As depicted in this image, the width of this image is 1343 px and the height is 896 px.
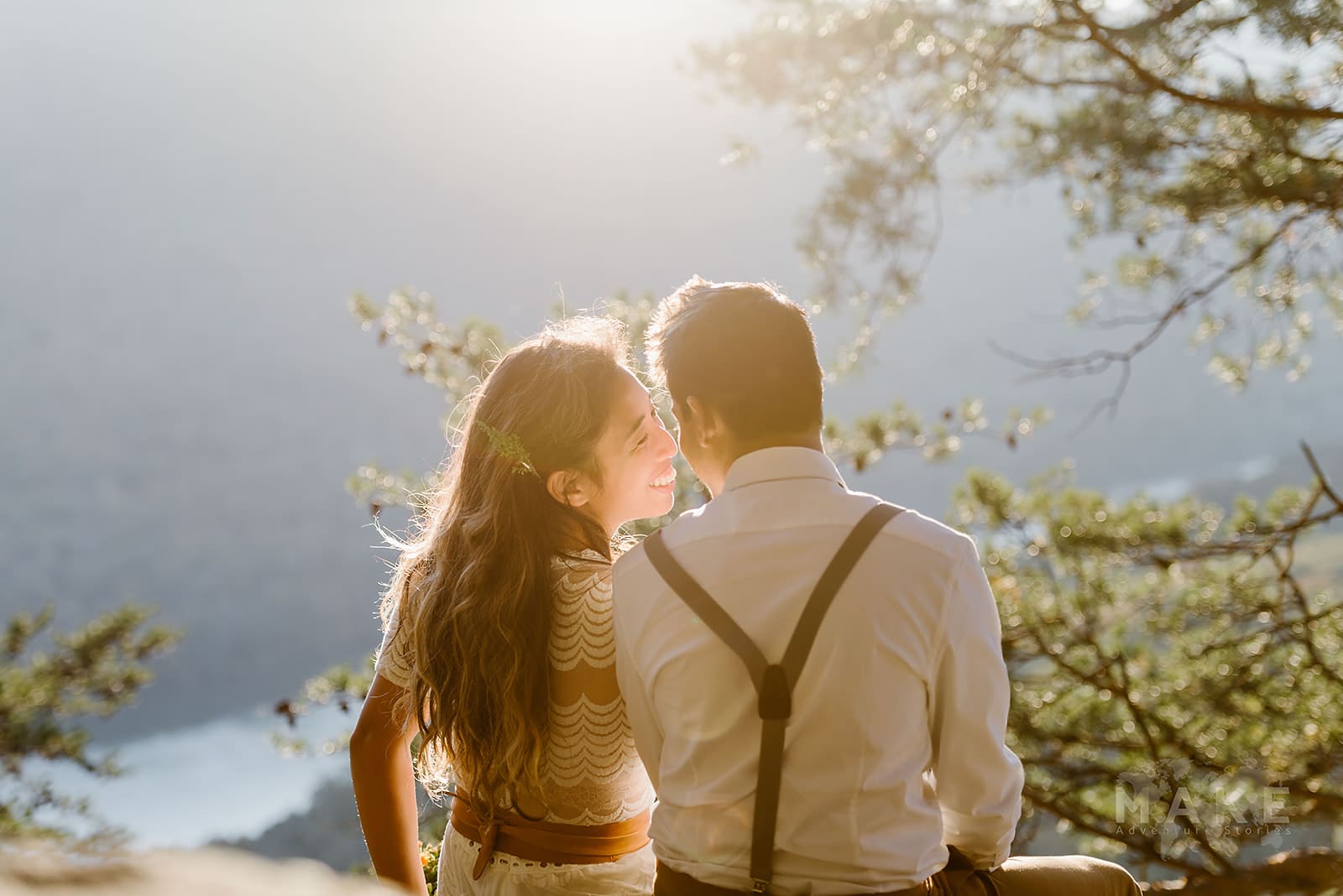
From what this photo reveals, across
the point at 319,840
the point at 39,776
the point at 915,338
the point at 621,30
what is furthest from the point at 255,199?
the point at 39,776

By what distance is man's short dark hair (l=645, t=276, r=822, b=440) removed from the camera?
50.1 inches

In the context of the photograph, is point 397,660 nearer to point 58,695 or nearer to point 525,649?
point 525,649

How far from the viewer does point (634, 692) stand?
1300 millimetres

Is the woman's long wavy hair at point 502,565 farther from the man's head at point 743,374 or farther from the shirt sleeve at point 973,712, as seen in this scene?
the shirt sleeve at point 973,712

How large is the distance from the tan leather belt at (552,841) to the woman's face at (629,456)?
0.44 m

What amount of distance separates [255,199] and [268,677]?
13.5 meters

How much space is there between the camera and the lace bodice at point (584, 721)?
1.43 m

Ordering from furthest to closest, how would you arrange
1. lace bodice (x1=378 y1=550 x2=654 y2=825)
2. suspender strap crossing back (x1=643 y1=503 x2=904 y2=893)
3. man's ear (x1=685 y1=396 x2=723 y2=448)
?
lace bodice (x1=378 y1=550 x2=654 y2=825) < man's ear (x1=685 y1=396 x2=723 y2=448) < suspender strap crossing back (x1=643 y1=503 x2=904 y2=893)

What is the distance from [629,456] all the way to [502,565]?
259 millimetres

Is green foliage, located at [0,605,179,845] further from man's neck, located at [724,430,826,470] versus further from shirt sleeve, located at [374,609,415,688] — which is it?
man's neck, located at [724,430,826,470]

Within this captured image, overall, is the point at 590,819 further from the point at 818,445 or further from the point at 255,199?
the point at 255,199

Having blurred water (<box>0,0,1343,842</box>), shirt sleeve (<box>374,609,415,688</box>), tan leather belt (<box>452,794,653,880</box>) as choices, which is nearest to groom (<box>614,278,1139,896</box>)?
tan leather belt (<box>452,794,653,880</box>)

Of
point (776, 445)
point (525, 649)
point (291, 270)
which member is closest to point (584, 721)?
point (525, 649)

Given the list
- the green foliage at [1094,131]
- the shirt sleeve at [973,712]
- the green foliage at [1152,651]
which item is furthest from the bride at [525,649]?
the green foliage at [1152,651]
